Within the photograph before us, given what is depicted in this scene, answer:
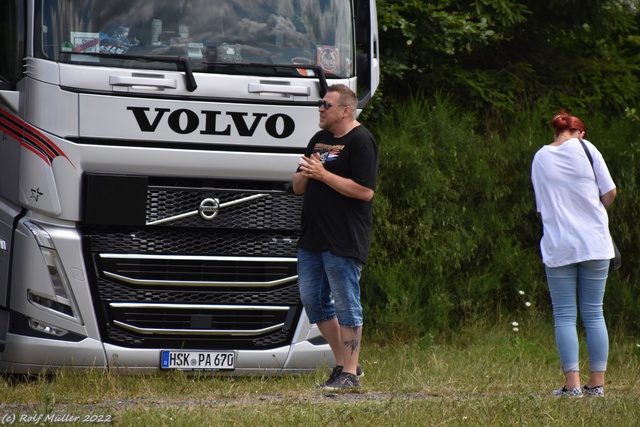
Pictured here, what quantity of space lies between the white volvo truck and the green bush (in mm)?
3028

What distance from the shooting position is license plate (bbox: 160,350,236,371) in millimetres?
8086

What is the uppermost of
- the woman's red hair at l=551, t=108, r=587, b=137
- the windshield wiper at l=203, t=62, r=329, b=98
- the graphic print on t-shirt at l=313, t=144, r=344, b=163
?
the windshield wiper at l=203, t=62, r=329, b=98

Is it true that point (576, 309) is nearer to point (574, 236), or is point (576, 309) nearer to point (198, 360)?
point (574, 236)

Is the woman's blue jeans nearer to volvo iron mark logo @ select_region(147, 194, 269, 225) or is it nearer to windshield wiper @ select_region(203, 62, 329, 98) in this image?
windshield wiper @ select_region(203, 62, 329, 98)

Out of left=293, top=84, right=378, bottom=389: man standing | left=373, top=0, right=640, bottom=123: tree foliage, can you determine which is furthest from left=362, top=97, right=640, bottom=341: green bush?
left=293, top=84, right=378, bottom=389: man standing

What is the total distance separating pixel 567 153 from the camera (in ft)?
24.5

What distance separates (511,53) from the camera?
13852 millimetres

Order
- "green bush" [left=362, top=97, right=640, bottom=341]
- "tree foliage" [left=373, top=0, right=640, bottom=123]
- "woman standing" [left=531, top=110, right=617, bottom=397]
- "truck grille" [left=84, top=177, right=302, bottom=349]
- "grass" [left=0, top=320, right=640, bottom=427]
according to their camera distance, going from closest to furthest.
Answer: "grass" [left=0, top=320, right=640, bottom=427]
"woman standing" [left=531, top=110, right=617, bottom=397]
"truck grille" [left=84, top=177, right=302, bottom=349]
"green bush" [left=362, top=97, right=640, bottom=341]
"tree foliage" [left=373, top=0, right=640, bottom=123]

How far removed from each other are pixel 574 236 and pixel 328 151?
1.69 metres

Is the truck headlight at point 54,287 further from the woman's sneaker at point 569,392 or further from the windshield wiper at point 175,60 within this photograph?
the woman's sneaker at point 569,392

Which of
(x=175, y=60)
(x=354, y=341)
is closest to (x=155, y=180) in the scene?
(x=175, y=60)

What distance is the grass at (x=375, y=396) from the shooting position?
6.41 meters

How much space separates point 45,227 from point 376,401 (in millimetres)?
2598

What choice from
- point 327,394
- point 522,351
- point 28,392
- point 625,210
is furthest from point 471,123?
point 28,392
